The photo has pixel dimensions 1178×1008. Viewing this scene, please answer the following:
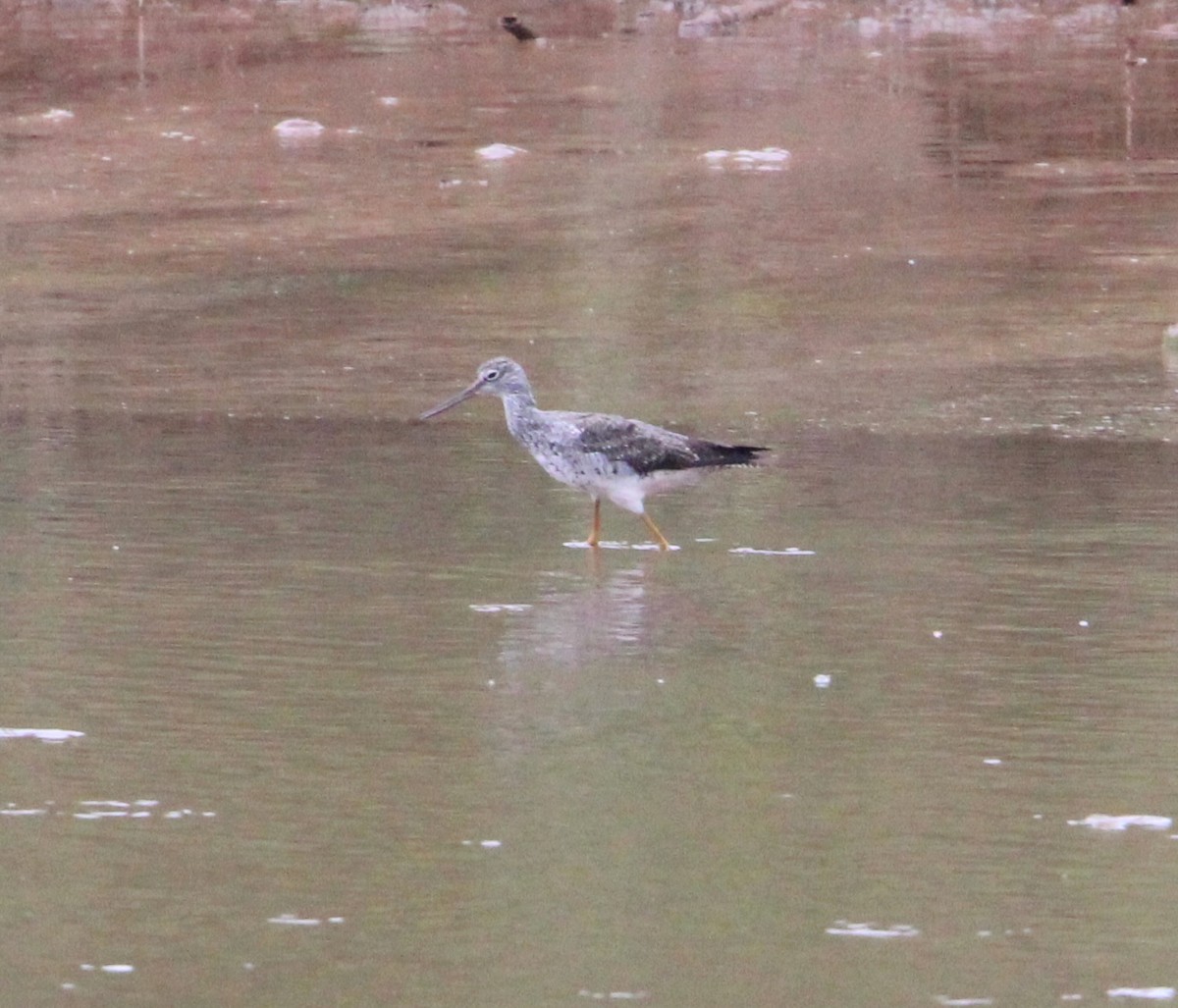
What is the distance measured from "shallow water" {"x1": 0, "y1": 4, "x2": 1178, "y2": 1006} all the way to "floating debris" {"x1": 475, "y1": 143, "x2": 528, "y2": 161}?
12.2 inches

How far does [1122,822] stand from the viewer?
659cm

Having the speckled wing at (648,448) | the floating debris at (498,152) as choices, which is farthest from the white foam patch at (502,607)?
the floating debris at (498,152)

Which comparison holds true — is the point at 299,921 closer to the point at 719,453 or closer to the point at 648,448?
the point at 648,448

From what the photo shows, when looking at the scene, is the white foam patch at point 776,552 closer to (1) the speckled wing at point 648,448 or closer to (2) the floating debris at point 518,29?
(1) the speckled wing at point 648,448

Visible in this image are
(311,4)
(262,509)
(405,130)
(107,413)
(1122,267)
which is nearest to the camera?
(262,509)

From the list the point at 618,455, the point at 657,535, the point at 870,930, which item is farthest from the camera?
the point at 618,455

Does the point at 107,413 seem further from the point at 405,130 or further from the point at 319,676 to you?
the point at 405,130

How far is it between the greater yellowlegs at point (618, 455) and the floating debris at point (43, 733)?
164 inches

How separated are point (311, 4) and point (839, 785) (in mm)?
26971

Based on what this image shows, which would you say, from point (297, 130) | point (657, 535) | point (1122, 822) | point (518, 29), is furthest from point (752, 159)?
point (1122, 822)

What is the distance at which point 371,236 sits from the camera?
730 inches

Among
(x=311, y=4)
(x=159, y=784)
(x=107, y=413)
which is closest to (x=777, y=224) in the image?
(x=107, y=413)

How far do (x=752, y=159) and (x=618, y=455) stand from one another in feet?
32.3

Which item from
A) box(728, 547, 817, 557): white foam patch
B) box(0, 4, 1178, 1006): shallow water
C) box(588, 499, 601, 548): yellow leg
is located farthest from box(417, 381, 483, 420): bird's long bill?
box(728, 547, 817, 557): white foam patch
